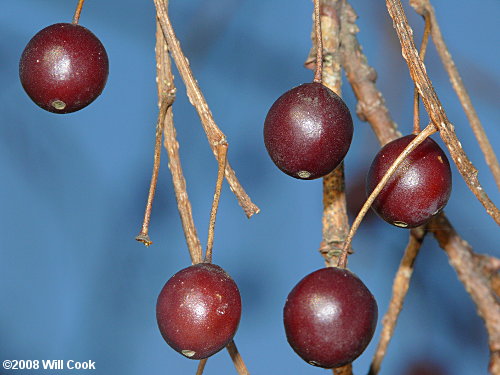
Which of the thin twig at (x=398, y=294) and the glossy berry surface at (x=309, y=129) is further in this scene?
the thin twig at (x=398, y=294)

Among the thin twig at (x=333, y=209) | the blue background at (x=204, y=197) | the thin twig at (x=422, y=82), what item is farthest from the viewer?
the blue background at (x=204, y=197)

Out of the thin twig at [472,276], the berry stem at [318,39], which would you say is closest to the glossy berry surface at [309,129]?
the berry stem at [318,39]

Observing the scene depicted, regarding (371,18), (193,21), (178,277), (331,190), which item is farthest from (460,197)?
(178,277)

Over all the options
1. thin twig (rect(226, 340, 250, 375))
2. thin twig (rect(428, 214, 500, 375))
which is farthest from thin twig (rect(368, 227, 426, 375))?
thin twig (rect(226, 340, 250, 375))

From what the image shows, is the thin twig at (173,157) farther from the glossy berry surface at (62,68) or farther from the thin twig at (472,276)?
the thin twig at (472,276)

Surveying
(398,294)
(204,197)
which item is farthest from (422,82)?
(204,197)

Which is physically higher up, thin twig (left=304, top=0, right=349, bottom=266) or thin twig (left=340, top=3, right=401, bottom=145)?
thin twig (left=340, top=3, right=401, bottom=145)

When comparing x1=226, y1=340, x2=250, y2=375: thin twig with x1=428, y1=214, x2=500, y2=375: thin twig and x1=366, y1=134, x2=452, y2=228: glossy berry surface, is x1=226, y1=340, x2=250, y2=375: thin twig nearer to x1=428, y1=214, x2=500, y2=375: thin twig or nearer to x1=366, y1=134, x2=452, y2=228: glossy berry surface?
x1=366, y1=134, x2=452, y2=228: glossy berry surface
